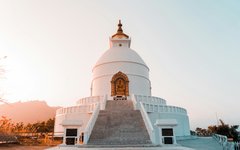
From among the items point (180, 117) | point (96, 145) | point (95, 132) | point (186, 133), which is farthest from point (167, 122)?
point (186, 133)

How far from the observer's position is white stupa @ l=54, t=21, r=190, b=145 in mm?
10070

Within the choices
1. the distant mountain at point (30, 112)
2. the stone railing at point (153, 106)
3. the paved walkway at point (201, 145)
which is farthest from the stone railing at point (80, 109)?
the distant mountain at point (30, 112)

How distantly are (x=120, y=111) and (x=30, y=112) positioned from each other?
3868 inches

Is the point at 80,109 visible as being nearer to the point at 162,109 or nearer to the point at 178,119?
the point at 162,109

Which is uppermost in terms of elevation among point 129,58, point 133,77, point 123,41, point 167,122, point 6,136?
point 123,41

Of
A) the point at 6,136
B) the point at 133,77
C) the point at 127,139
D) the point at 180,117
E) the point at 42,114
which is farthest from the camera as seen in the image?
the point at 42,114

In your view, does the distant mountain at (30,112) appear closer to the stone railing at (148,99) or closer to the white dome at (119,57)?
the white dome at (119,57)

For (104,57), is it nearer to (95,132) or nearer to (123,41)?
(123,41)

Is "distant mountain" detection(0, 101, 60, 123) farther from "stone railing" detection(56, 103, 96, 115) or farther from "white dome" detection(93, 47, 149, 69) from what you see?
"stone railing" detection(56, 103, 96, 115)

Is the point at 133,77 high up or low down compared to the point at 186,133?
up

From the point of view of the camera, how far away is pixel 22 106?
102 metres

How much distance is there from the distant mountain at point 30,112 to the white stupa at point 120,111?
78.6 metres

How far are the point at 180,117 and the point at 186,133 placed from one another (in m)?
2.15

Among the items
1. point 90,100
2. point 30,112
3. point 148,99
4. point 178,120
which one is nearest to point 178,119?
point 178,120
